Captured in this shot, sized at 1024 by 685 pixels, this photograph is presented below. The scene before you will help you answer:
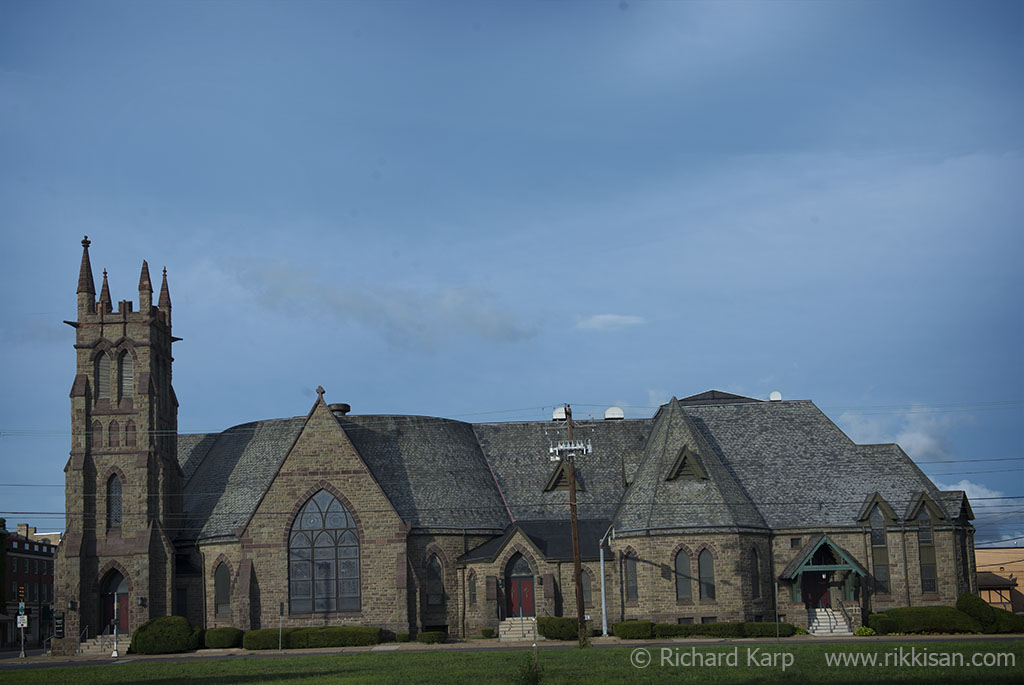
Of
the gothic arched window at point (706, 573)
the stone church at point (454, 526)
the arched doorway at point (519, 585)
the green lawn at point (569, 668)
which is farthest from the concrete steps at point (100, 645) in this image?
the gothic arched window at point (706, 573)

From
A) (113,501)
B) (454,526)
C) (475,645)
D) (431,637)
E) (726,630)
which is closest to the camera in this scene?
(726,630)

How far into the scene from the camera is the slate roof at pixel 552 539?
60031mm

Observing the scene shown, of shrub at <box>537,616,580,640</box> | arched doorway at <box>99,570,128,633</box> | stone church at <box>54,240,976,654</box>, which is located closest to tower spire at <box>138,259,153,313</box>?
stone church at <box>54,240,976,654</box>

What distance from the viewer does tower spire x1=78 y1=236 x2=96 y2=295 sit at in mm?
64625

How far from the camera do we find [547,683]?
31.0 m

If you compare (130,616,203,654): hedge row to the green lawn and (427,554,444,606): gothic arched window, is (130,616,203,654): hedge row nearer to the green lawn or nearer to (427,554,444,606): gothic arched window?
the green lawn

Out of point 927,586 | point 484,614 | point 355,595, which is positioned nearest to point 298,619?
point 355,595

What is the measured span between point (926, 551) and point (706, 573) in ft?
37.1

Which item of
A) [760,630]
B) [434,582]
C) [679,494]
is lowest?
[760,630]

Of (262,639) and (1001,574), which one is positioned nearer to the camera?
(262,639)

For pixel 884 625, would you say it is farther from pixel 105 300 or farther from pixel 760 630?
pixel 105 300

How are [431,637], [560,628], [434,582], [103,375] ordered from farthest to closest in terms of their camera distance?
1. [103,375]
2. [434,582]
3. [431,637]
4. [560,628]

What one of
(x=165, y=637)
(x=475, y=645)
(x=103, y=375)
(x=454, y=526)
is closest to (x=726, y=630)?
(x=475, y=645)

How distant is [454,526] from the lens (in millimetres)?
62062
